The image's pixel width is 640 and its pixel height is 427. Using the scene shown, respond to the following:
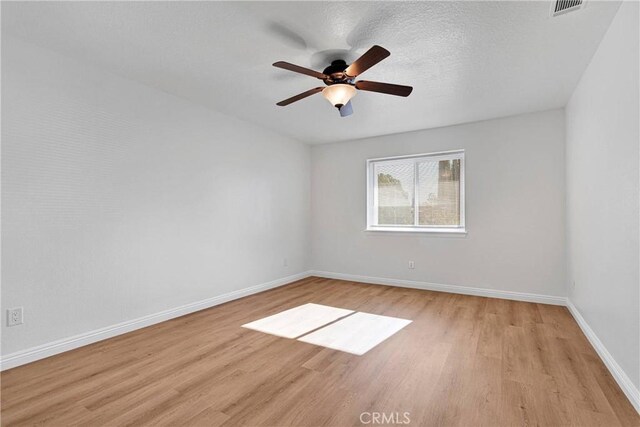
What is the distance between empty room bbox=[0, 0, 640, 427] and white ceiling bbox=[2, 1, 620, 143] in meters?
0.02

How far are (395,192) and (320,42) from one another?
3.15 meters

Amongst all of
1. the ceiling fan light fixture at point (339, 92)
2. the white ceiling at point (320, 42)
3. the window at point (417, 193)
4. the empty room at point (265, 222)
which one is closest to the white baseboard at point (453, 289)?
the empty room at point (265, 222)

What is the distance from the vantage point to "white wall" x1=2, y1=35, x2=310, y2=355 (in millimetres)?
2332

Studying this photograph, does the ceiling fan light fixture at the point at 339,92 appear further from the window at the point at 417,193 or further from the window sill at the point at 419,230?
the window sill at the point at 419,230

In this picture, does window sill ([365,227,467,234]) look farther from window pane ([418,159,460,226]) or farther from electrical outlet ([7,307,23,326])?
electrical outlet ([7,307,23,326])

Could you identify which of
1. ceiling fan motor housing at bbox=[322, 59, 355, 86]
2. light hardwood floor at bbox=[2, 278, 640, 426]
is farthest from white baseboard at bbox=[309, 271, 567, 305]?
ceiling fan motor housing at bbox=[322, 59, 355, 86]

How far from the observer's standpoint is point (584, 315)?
2.89m

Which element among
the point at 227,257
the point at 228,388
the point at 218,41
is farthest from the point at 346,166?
the point at 228,388

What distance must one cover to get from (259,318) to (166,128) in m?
2.30

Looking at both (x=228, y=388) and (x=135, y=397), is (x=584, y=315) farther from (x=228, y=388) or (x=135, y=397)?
(x=135, y=397)

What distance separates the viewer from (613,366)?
209 cm

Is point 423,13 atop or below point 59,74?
atop

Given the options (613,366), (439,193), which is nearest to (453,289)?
(439,193)

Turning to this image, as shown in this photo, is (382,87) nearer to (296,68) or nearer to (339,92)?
(339,92)
